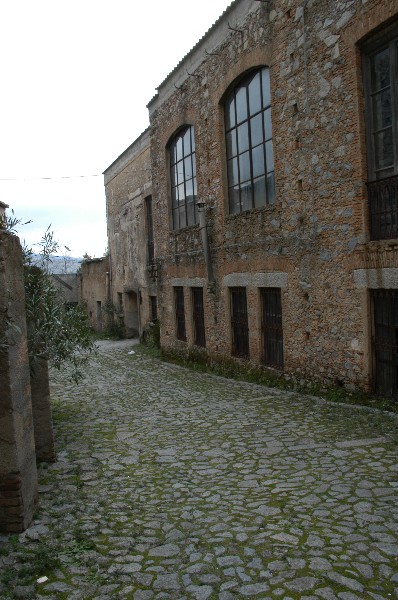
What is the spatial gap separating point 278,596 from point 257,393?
20.3 ft

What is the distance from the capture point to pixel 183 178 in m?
14.1

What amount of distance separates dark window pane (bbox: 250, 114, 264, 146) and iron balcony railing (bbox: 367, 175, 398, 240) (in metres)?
3.35

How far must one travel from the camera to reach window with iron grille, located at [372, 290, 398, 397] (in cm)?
733

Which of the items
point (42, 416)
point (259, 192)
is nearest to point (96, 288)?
point (259, 192)

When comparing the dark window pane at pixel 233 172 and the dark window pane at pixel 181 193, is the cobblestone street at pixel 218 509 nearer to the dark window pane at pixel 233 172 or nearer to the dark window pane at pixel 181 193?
the dark window pane at pixel 233 172

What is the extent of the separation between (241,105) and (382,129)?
166 inches

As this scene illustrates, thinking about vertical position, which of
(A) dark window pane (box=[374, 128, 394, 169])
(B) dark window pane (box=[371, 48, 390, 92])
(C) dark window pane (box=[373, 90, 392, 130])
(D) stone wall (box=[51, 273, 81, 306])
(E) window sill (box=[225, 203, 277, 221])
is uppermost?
(B) dark window pane (box=[371, 48, 390, 92])

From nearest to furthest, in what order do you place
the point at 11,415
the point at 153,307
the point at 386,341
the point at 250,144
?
the point at 11,415
the point at 386,341
the point at 250,144
the point at 153,307

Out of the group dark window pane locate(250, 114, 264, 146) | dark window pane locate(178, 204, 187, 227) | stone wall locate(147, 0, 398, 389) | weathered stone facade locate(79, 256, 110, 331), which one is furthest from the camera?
weathered stone facade locate(79, 256, 110, 331)

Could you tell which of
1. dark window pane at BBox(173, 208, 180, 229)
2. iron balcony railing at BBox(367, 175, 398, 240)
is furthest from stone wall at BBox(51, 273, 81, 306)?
iron balcony railing at BBox(367, 175, 398, 240)

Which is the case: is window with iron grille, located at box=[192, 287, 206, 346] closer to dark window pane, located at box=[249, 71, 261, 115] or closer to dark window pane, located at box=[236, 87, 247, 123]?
dark window pane, located at box=[236, 87, 247, 123]

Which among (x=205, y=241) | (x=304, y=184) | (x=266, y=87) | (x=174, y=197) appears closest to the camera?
(x=304, y=184)

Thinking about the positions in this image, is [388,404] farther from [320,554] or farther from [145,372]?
[145,372]

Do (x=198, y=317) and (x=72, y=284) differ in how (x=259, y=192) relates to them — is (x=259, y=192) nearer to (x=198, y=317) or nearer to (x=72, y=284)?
(x=198, y=317)
